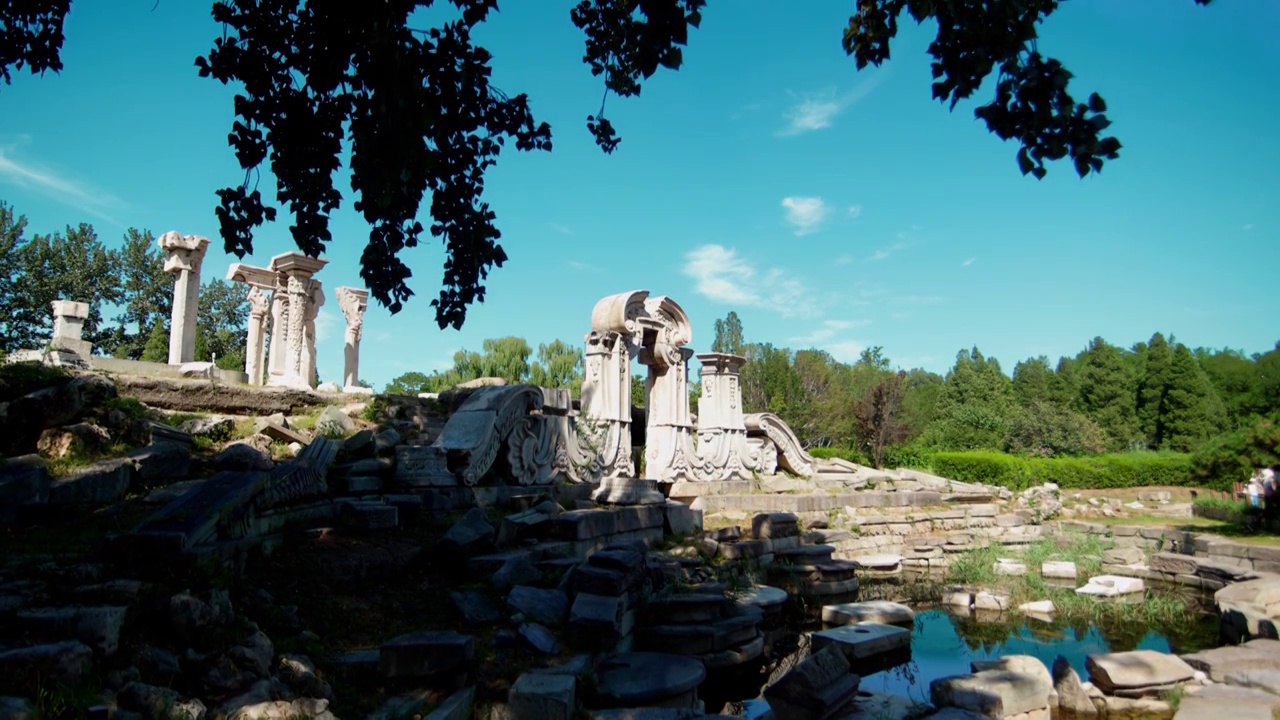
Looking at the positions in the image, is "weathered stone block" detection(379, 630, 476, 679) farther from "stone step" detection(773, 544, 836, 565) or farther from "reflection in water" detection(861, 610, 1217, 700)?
"stone step" detection(773, 544, 836, 565)

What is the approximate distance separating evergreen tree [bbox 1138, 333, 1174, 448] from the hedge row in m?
15.3

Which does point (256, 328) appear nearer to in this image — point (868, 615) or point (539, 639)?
point (868, 615)

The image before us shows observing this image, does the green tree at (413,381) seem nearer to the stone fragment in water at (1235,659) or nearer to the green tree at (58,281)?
the green tree at (58,281)

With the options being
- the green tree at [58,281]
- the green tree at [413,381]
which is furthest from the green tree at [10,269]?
the green tree at [413,381]

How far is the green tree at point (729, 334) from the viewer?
38344 mm

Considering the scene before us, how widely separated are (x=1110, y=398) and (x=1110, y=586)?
43062mm

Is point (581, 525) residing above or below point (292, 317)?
below

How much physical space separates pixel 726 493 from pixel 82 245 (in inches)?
1631

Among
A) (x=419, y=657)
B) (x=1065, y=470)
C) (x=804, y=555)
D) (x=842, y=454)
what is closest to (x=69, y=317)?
(x=804, y=555)

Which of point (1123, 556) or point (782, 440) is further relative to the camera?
point (782, 440)

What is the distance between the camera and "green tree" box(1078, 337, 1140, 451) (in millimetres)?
44219

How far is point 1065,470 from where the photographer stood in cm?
2636

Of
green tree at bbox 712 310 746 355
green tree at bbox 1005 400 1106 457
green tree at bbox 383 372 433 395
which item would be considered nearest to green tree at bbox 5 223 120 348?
green tree at bbox 383 372 433 395

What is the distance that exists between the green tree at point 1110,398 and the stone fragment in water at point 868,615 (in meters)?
41.5
